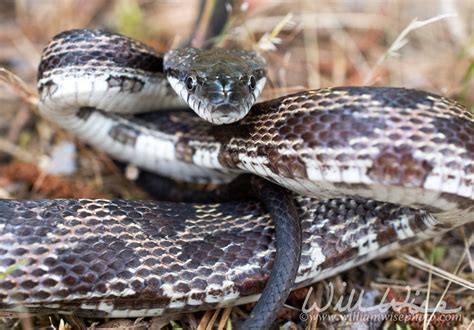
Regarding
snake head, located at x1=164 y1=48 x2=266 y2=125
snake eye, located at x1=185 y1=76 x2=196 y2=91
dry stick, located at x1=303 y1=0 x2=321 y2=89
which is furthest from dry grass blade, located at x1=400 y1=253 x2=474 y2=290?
dry stick, located at x1=303 y1=0 x2=321 y2=89

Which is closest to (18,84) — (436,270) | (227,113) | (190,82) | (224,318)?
(190,82)

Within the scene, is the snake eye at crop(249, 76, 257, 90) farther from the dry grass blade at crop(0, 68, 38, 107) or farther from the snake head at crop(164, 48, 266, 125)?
the dry grass blade at crop(0, 68, 38, 107)

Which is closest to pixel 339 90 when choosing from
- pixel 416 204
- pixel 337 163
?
pixel 337 163

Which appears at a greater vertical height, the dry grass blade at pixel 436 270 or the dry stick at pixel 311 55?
the dry stick at pixel 311 55

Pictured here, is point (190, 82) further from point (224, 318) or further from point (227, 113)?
point (224, 318)

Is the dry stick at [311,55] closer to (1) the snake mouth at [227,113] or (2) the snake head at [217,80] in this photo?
(2) the snake head at [217,80]

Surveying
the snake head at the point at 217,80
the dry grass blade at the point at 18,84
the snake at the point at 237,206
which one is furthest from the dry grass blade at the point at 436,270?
the dry grass blade at the point at 18,84

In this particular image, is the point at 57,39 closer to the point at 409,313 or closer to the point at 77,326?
the point at 77,326
